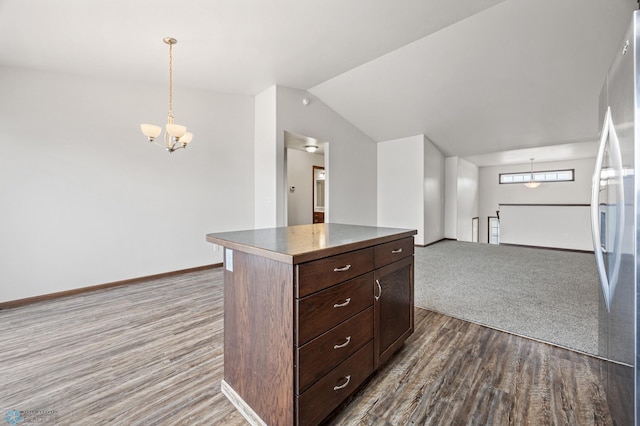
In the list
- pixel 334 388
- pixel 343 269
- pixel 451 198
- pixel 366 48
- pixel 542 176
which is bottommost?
pixel 334 388

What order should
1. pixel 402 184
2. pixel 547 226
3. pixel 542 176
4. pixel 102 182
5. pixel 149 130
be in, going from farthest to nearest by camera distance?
A: pixel 542 176 → pixel 547 226 → pixel 402 184 → pixel 102 182 → pixel 149 130

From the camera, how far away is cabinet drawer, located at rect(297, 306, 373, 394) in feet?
3.74

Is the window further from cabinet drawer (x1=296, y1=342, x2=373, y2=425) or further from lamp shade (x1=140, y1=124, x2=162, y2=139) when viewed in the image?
lamp shade (x1=140, y1=124, x2=162, y2=139)

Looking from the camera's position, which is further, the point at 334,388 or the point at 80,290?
the point at 80,290

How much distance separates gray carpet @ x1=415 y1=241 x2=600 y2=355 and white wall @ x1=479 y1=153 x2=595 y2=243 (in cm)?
426

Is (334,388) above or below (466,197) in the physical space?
below

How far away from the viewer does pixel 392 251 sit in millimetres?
1698

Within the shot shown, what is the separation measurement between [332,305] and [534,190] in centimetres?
1070

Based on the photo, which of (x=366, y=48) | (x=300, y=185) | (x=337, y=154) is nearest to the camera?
(x=366, y=48)

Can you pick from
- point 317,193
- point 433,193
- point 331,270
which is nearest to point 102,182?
point 331,270

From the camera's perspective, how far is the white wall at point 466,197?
776cm

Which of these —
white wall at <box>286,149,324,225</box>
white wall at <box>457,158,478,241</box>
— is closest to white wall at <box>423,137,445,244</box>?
white wall at <box>457,158,478,241</box>

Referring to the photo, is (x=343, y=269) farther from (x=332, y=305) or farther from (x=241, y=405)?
(x=241, y=405)

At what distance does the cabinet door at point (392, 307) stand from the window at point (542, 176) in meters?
9.75
